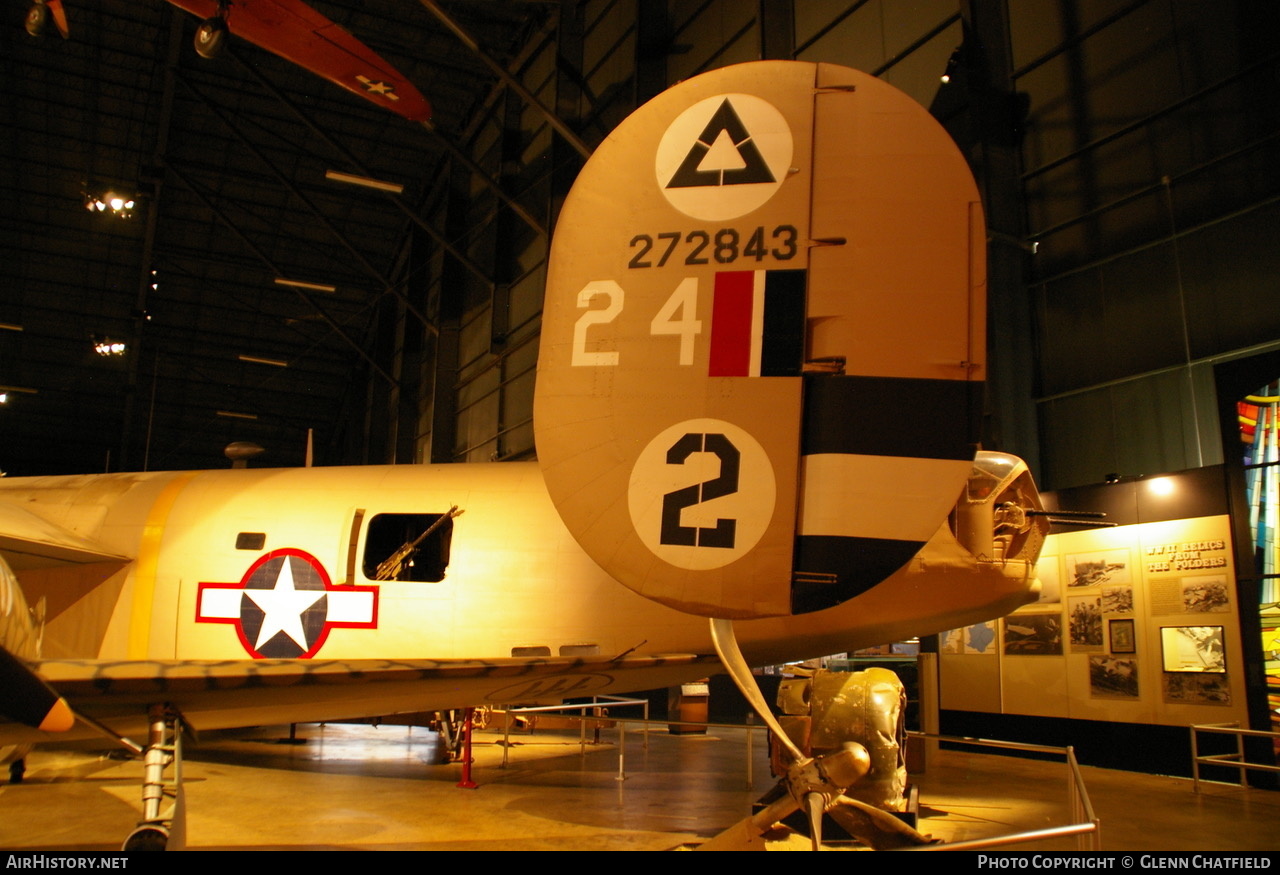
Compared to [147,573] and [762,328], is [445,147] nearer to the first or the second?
[147,573]

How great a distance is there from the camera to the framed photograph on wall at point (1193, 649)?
9.62 m

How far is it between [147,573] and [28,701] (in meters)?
5.08

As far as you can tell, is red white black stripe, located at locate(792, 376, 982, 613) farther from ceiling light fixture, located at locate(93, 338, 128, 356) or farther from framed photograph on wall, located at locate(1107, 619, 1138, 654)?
ceiling light fixture, located at locate(93, 338, 128, 356)

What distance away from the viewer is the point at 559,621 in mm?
6867

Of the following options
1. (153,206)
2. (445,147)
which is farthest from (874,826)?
(153,206)

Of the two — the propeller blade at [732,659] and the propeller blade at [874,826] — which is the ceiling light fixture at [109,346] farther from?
the propeller blade at [732,659]

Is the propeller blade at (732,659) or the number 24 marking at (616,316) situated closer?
the propeller blade at (732,659)

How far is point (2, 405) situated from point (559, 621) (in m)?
40.7

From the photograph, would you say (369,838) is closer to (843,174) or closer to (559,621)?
(559,621)

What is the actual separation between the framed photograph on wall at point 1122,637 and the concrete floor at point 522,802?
1458 millimetres

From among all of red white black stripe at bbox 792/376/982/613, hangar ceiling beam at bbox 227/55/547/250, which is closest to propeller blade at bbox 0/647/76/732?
red white black stripe at bbox 792/376/982/613

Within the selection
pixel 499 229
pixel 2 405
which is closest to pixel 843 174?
pixel 499 229

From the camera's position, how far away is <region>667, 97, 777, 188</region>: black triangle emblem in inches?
165

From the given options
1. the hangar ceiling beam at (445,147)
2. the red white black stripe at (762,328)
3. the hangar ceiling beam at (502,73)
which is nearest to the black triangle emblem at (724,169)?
the red white black stripe at (762,328)
